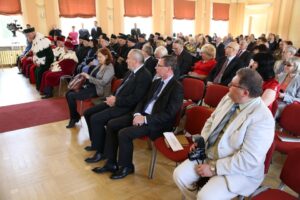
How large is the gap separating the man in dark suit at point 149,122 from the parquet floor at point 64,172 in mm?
152

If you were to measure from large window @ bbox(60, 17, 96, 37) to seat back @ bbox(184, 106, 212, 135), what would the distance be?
30.5ft

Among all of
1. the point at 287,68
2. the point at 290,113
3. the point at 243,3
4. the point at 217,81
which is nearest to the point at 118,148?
the point at 290,113

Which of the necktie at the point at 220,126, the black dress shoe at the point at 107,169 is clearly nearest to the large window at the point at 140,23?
the black dress shoe at the point at 107,169

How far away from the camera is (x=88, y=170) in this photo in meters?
2.70

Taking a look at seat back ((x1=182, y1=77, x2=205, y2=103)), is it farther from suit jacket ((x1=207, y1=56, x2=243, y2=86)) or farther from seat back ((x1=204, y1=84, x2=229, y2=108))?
suit jacket ((x1=207, y1=56, x2=243, y2=86))

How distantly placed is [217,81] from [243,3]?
13.4 meters

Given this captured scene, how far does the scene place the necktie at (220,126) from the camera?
1818 mm

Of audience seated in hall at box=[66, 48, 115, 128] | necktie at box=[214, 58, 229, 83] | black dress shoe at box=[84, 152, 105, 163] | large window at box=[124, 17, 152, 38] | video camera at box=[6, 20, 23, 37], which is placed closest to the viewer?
black dress shoe at box=[84, 152, 105, 163]

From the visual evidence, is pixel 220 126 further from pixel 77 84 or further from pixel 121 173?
pixel 77 84

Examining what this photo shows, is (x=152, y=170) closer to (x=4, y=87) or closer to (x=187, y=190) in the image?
(x=187, y=190)

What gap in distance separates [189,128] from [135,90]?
2.70 ft

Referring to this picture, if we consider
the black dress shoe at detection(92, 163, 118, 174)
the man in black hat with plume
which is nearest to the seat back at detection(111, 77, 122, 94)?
the black dress shoe at detection(92, 163, 118, 174)

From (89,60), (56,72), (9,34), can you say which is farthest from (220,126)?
(9,34)

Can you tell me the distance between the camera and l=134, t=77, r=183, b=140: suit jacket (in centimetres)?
246
